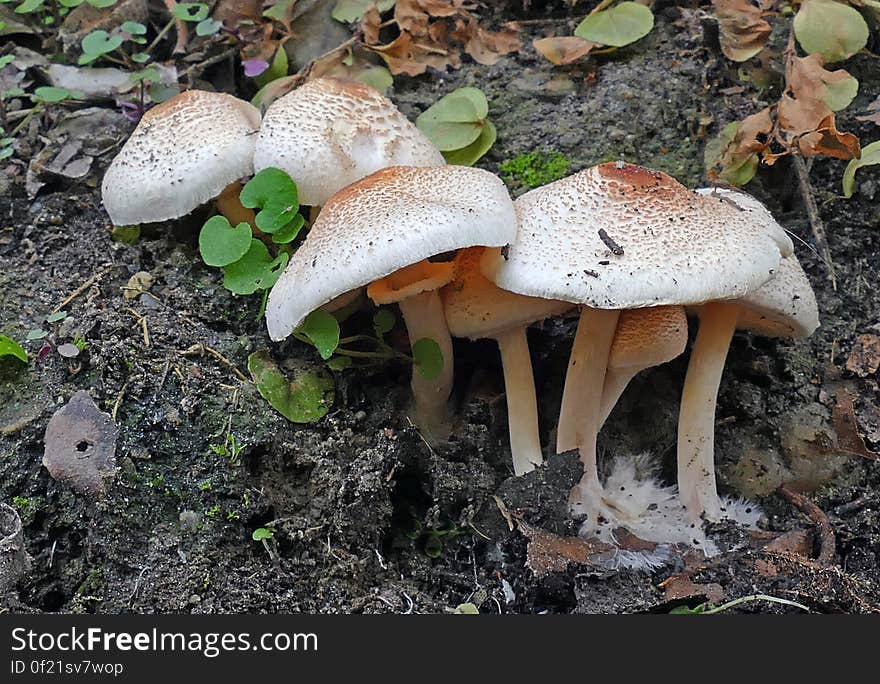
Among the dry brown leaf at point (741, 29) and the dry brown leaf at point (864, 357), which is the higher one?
the dry brown leaf at point (741, 29)

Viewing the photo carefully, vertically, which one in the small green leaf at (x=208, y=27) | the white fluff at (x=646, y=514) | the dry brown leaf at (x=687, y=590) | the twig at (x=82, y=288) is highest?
the small green leaf at (x=208, y=27)

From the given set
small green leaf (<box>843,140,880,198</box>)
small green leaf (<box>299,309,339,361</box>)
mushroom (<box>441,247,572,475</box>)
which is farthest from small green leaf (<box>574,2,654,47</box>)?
small green leaf (<box>299,309,339,361</box>)

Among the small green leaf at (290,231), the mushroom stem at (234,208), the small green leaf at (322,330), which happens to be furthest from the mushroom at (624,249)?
the mushroom stem at (234,208)

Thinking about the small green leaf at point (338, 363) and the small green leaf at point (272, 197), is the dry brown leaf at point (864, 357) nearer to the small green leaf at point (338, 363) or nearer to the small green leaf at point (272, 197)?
the small green leaf at point (338, 363)

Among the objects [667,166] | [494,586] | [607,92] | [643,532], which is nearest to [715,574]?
[643,532]

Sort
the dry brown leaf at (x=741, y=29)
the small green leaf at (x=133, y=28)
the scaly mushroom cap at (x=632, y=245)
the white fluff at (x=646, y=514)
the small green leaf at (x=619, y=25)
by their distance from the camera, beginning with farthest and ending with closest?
the small green leaf at (x=133, y=28) → the small green leaf at (x=619, y=25) → the dry brown leaf at (x=741, y=29) → the white fluff at (x=646, y=514) → the scaly mushroom cap at (x=632, y=245)
